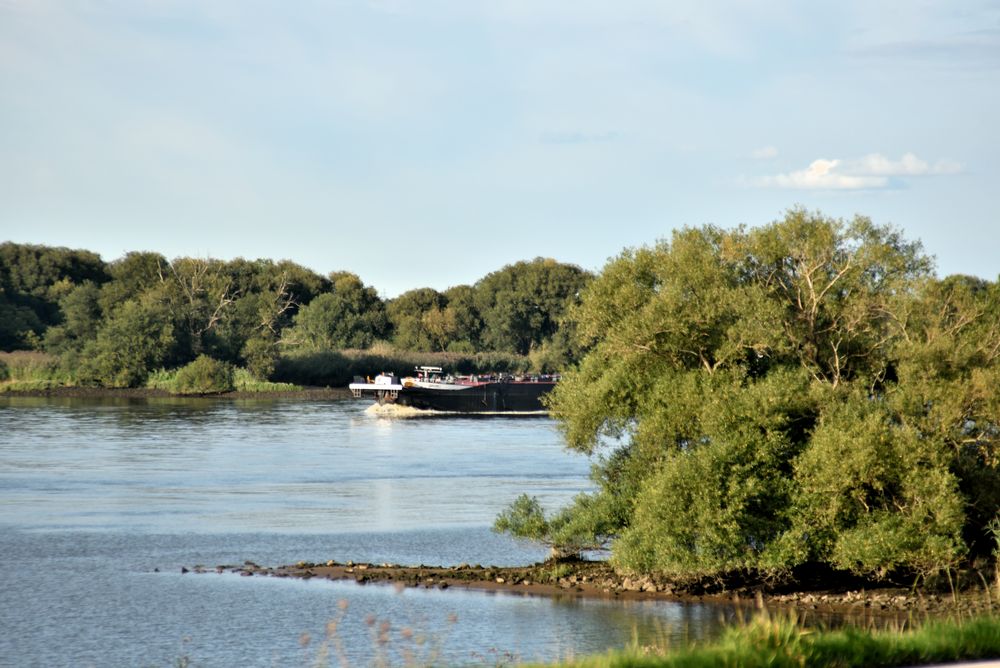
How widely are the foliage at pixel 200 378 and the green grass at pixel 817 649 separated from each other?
99.1m

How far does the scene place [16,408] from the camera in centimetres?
8744

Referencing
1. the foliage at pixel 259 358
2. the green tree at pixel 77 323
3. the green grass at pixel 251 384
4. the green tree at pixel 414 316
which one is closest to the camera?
the green tree at pixel 77 323

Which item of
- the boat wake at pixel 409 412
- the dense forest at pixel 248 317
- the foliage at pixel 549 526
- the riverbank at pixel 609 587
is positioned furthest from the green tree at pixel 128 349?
the foliage at pixel 549 526

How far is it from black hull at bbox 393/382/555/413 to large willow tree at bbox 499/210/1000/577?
2768 inches

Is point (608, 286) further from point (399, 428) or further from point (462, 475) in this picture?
point (399, 428)

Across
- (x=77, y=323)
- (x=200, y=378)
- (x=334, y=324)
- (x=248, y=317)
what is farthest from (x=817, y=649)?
(x=334, y=324)

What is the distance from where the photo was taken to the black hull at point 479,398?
101 metres

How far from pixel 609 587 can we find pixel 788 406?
5967mm

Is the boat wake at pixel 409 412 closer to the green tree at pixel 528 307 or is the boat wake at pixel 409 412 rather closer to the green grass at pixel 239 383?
the green grass at pixel 239 383

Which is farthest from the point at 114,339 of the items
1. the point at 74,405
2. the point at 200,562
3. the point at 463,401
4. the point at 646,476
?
the point at 646,476

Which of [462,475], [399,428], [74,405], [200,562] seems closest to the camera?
[200,562]

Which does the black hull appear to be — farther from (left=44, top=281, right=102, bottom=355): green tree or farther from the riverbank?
the riverbank

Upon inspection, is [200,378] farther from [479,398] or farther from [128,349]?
[479,398]

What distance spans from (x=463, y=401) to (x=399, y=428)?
66.5ft
